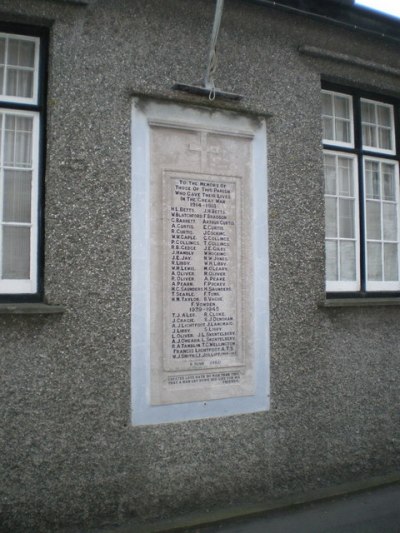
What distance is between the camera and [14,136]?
4145mm

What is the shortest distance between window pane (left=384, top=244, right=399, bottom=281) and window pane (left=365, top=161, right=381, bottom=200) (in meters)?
0.59

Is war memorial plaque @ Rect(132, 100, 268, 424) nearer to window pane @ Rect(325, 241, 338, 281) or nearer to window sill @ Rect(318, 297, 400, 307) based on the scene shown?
window sill @ Rect(318, 297, 400, 307)

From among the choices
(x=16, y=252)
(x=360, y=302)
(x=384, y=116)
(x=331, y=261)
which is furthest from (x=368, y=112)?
(x=16, y=252)

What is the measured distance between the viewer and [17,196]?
412 cm

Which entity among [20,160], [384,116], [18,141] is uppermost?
[384,116]

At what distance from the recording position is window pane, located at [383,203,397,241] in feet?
19.4

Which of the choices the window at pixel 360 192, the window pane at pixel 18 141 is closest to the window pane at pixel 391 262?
the window at pixel 360 192

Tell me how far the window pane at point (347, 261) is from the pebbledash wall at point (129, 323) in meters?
0.47

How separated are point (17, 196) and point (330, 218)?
10.4 feet

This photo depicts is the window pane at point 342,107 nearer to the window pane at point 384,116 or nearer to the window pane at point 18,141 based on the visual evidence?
the window pane at point 384,116

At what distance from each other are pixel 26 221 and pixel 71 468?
194cm

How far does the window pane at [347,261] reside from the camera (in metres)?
5.58

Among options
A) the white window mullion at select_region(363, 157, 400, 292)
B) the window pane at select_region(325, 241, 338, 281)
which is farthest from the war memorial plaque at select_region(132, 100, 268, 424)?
the white window mullion at select_region(363, 157, 400, 292)

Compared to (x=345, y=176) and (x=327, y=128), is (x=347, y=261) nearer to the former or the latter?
(x=345, y=176)
